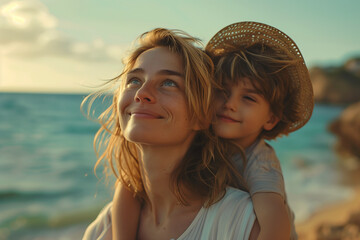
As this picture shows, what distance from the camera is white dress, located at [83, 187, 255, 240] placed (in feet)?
6.24

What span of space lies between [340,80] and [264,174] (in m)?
25.4

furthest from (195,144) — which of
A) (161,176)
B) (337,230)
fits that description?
(337,230)

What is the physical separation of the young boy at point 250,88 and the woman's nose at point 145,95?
0.50 meters

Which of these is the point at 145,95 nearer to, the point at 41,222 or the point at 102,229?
the point at 102,229

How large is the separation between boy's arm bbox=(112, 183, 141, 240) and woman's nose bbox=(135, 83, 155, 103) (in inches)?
29.8

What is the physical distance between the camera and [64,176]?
12211 mm

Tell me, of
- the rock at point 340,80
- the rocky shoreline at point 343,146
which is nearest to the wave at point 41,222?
the rocky shoreline at point 343,146

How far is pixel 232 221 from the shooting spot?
6.33 feet

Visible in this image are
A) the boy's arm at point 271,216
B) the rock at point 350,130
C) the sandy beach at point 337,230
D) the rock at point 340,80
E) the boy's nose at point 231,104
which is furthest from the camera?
the rock at point 340,80

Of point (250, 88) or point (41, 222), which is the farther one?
point (41, 222)

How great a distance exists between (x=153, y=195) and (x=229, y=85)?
0.84 metres

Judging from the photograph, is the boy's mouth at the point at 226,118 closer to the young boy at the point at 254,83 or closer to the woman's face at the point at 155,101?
the young boy at the point at 254,83

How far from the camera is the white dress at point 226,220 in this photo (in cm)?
190

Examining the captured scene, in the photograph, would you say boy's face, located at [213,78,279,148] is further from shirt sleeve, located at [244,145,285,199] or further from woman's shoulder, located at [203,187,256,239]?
woman's shoulder, located at [203,187,256,239]
